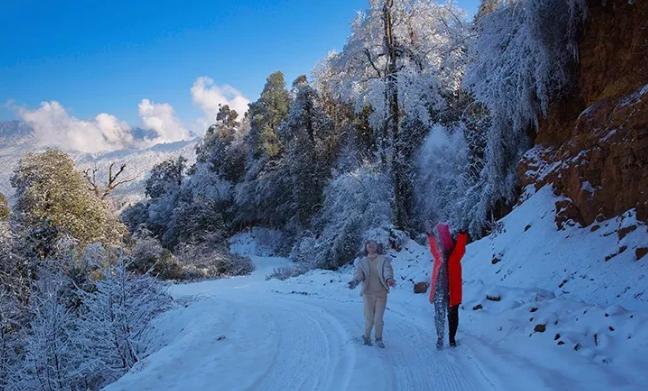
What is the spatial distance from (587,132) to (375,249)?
4526mm

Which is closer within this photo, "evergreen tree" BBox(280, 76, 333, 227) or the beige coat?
the beige coat

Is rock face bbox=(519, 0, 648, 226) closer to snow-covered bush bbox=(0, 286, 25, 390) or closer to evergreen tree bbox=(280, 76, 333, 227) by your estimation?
snow-covered bush bbox=(0, 286, 25, 390)

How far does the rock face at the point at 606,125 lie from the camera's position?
677cm

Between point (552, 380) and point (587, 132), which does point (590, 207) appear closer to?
point (587, 132)

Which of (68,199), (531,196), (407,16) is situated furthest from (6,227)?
(531,196)

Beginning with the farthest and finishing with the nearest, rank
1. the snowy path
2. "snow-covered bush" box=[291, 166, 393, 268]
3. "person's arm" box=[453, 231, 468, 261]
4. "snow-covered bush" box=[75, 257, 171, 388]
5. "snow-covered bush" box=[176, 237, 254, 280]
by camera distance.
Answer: "snow-covered bush" box=[176, 237, 254, 280] < "snow-covered bush" box=[291, 166, 393, 268] < "snow-covered bush" box=[75, 257, 171, 388] < "person's arm" box=[453, 231, 468, 261] < the snowy path

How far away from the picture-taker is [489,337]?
6156mm

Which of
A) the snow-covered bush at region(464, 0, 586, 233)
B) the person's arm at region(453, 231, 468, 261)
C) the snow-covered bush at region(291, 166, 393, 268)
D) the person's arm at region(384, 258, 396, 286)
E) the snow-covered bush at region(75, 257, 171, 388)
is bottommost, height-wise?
the snow-covered bush at region(75, 257, 171, 388)

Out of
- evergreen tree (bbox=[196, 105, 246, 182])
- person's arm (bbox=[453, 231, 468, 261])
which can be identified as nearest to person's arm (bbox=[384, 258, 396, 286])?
person's arm (bbox=[453, 231, 468, 261])

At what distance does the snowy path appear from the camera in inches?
194

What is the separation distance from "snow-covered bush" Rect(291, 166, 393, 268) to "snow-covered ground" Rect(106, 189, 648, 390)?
29.7ft

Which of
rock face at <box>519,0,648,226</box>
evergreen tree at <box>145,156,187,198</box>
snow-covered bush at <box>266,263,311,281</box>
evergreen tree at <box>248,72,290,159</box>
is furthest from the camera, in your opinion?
evergreen tree at <box>145,156,187,198</box>

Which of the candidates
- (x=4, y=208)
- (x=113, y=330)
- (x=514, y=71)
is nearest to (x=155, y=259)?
(x=4, y=208)

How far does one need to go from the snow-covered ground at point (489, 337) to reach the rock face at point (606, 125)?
17.0 inches
